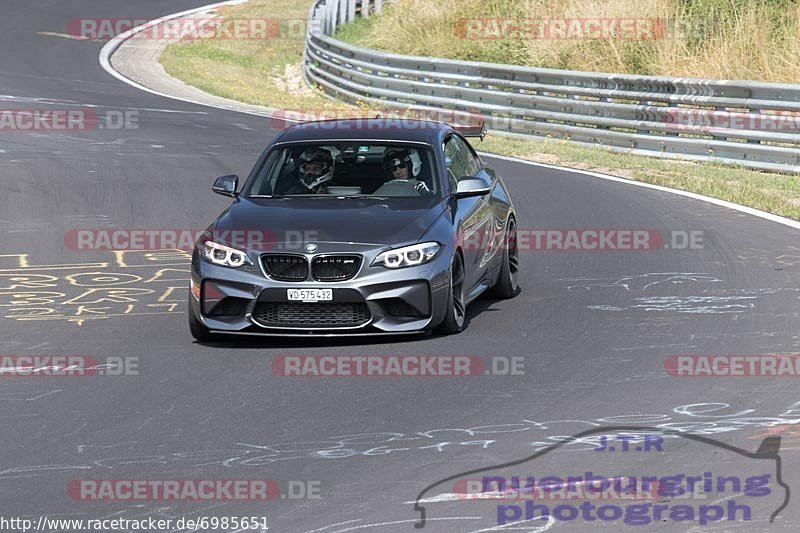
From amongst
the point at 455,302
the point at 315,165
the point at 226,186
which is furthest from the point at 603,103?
the point at 455,302

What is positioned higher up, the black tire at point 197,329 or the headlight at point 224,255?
the headlight at point 224,255

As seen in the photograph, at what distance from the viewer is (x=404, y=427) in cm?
804

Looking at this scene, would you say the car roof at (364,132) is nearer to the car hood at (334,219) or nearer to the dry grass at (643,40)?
the car hood at (334,219)

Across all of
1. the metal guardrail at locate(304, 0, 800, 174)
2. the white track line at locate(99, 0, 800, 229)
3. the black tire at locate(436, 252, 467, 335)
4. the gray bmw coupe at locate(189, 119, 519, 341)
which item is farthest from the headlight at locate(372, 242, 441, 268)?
the metal guardrail at locate(304, 0, 800, 174)

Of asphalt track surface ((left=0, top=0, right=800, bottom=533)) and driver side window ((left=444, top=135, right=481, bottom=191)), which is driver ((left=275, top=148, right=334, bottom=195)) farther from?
asphalt track surface ((left=0, top=0, right=800, bottom=533))

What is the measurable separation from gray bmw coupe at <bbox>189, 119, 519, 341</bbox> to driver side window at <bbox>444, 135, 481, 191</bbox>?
0.06 meters

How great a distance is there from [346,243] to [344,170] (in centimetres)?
150

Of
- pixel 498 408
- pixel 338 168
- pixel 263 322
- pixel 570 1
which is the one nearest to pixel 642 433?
pixel 498 408

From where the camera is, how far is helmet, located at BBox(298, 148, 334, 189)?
1164cm

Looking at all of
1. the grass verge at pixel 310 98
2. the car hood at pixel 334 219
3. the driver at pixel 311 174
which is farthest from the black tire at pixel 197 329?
the grass verge at pixel 310 98

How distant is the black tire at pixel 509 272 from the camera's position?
12.2 metres

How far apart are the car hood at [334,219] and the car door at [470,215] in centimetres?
30

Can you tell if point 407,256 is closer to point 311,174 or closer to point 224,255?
point 224,255

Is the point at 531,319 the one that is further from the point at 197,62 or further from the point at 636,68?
the point at 197,62
